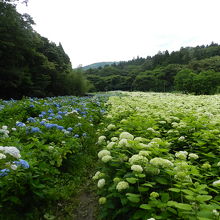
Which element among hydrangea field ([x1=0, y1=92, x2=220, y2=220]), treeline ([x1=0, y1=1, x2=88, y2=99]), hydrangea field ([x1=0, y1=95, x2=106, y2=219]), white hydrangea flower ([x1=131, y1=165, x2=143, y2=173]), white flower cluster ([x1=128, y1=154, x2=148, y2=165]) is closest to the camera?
hydrangea field ([x1=0, y1=92, x2=220, y2=220])

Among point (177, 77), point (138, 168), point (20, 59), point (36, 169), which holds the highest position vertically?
point (20, 59)

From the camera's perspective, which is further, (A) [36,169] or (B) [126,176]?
(A) [36,169]

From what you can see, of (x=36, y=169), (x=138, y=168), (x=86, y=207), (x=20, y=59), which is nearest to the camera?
(x=138, y=168)

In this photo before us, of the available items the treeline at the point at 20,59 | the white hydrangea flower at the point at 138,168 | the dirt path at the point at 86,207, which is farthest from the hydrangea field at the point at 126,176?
the treeline at the point at 20,59

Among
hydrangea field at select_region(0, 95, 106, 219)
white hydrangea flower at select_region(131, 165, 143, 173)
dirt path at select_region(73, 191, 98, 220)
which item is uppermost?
Result: white hydrangea flower at select_region(131, 165, 143, 173)

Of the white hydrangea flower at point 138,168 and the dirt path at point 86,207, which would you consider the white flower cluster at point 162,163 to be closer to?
the white hydrangea flower at point 138,168

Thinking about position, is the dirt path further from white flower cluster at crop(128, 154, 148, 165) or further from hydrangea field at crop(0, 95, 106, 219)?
white flower cluster at crop(128, 154, 148, 165)

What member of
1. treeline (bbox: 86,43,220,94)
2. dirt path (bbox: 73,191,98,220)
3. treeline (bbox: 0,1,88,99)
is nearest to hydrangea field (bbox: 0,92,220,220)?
dirt path (bbox: 73,191,98,220)

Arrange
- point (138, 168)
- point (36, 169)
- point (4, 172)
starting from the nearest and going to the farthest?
point (138, 168)
point (4, 172)
point (36, 169)

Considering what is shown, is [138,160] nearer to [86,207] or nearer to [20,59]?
[86,207]

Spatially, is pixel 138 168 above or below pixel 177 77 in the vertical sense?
below

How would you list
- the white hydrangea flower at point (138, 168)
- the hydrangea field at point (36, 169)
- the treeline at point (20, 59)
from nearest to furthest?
1. the white hydrangea flower at point (138, 168)
2. the hydrangea field at point (36, 169)
3. the treeline at point (20, 59)

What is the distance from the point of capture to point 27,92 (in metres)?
22.5

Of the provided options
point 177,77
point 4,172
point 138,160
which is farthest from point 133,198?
point 177,77
